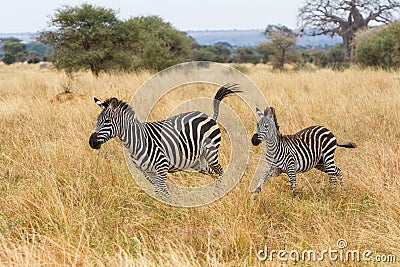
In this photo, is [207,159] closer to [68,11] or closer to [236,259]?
[236,259]

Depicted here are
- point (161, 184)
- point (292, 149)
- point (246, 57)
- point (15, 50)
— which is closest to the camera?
point (161, 184)

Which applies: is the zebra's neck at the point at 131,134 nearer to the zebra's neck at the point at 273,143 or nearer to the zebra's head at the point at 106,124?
the zebra's head at the point at 106,124

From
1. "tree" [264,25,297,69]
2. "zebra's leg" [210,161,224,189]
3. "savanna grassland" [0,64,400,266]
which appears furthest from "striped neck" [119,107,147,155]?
"tree" [264,25,297,69]

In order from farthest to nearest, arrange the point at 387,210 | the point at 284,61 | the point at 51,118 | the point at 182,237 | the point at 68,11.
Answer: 1. the point at 284,61
2. the point at 68,11
3. the point at 51,118
4. the point at 387,210
5. the point at 182,237

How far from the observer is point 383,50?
1500 centimetres

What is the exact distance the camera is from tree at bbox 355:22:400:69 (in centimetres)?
1457

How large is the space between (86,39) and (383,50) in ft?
33.9

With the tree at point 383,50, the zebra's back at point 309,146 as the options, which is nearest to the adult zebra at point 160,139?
the zebra's back at point 309,146

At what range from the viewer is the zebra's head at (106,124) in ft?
10.8

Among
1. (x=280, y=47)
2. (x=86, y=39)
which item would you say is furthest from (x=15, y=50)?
(x=86, y=39)

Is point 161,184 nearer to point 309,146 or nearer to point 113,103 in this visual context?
point 113,103

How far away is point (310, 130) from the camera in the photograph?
3975mm

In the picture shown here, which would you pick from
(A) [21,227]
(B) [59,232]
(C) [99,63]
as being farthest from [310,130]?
(C) [99,63]

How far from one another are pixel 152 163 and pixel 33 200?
1.06 meters
